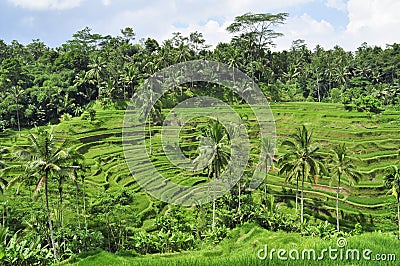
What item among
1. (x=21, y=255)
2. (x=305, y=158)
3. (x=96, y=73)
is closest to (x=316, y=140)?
(x=305, y=158)

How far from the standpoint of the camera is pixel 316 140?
3491 cm

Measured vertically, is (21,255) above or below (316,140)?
below

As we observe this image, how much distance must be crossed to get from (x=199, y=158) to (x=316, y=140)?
52.4 feet

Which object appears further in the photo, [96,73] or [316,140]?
[96,73]

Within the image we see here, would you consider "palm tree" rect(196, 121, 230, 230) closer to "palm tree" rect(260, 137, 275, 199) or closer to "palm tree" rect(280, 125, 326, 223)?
"palm tree" rect(280, 125, 326, 223)

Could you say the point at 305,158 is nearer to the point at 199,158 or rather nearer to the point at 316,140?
the point at 199,158

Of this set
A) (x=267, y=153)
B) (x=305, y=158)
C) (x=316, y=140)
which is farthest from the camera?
(x=316, y=140)

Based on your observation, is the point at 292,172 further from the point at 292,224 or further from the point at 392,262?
the point at 392,262

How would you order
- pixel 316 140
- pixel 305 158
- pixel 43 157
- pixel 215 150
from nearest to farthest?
pixel 43 157, pixel 215 150, pixel 305 158, pixel 316 140

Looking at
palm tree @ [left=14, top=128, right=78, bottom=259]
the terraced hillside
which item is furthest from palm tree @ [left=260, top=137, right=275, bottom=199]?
palm tree @ [left=14, top=128, right=78, bottom=259]

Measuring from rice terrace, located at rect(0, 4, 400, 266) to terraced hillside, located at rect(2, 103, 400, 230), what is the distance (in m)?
0.14

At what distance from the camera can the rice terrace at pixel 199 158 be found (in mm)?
15711

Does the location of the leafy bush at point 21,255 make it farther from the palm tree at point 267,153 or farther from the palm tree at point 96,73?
the palm tree at point 96,73

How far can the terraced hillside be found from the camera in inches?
981
